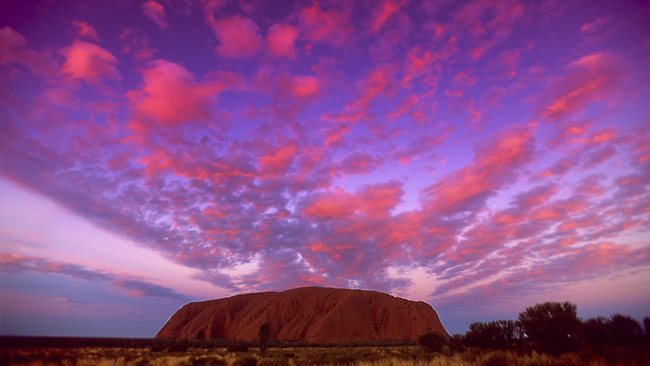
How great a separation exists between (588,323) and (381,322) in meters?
79.6

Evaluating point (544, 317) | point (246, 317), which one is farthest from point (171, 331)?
point (544, 317)

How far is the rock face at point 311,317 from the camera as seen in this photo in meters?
86.7

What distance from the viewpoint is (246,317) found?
104 metres

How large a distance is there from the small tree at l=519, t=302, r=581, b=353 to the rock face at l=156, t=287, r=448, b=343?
6727 cm

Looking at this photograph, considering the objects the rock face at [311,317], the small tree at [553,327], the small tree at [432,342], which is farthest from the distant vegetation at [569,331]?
the rock face at [311,317]

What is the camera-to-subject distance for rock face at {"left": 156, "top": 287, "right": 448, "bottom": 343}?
8669cm

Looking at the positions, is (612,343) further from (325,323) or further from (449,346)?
(325,323)

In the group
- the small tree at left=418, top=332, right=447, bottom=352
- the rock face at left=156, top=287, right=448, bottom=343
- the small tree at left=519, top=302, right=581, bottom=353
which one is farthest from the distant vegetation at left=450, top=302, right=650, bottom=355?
the rock face at left=156, top=287, right=448, bottom=343

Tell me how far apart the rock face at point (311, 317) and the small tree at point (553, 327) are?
221 feet

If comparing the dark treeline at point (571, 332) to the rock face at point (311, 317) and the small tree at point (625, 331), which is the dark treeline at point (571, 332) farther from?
the rock face at point (311, 317)

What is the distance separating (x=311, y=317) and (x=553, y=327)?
8567 cm

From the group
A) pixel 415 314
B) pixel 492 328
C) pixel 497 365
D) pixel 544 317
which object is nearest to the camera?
pixel 497 365

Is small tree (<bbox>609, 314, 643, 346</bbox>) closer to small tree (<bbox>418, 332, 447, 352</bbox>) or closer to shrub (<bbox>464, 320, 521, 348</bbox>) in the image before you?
shrub (<bbox>464, 320, 521, 348</bbox>)

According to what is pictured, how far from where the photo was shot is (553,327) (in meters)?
18.0
